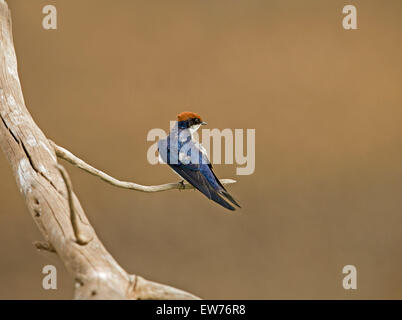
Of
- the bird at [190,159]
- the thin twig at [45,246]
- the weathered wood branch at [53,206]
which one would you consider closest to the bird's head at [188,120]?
the bird at [190,159]

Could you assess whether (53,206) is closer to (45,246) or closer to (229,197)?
(45,246)

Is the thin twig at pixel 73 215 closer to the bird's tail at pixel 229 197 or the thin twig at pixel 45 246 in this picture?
the thin twig at pixel 45 246

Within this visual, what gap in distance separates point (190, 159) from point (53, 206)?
22.4 inches

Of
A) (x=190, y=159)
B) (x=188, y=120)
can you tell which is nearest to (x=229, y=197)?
(x=190, y=159)

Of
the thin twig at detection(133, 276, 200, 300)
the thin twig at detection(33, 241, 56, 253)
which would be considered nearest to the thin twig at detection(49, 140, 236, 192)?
the thin twig at detection(33, 241, 56, 253)

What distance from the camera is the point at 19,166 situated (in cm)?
130

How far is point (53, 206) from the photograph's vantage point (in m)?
1.17

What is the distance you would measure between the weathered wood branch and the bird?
1.34 feet

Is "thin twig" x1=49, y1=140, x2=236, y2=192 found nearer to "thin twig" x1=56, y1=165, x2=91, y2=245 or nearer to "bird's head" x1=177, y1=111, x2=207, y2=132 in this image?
"bird's head" x1=177, y1=111, x2=207, y2=132

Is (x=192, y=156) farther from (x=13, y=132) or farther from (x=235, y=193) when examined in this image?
(x=235, y=193)

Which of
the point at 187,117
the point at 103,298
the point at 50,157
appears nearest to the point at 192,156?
the point at 187,117

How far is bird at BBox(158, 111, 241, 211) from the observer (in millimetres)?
1569

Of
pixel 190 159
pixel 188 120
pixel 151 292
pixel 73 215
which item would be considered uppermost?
pixel 188 120
